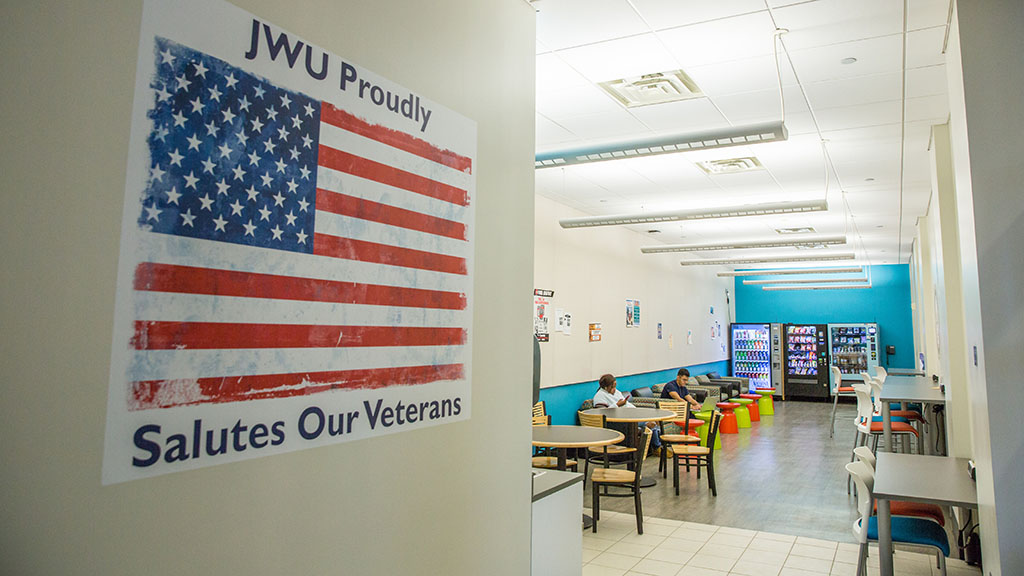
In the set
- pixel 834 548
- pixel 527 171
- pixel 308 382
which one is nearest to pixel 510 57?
pixel 527 171

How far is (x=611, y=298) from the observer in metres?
10.4

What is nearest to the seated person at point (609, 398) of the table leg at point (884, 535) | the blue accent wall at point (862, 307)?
the table leg at point (884, 535)

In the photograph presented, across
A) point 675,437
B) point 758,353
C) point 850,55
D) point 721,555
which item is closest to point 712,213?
point 675,437

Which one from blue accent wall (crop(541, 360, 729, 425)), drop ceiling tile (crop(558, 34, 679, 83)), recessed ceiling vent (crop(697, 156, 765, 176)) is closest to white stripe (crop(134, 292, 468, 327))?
drop ceiling tile (crop(558, 34, 679, 83))

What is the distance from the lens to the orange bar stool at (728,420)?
1086 cm

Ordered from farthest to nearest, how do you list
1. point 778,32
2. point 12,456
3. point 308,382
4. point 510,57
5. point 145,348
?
point 778,32 → point 510,57 → point 308,382 → point 145,348 → point 12,456

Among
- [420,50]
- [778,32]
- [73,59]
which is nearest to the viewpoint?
[73,59]

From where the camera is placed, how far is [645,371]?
464 inches

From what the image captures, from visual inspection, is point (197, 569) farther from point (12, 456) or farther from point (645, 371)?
point (645, 371)

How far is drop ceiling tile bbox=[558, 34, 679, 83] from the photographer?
12.8ft

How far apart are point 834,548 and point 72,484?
5.41m

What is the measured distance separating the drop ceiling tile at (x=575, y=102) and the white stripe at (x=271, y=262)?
296 cm

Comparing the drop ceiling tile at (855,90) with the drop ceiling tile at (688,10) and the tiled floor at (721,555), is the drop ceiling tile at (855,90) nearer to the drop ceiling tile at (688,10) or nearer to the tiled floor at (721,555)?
the drop ceiling tile at (688,10)

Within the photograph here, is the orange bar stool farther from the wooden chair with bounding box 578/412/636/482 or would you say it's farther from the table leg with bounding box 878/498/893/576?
the table leg with bounding box 878/498/893/576
